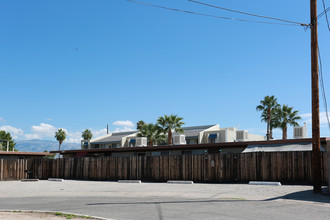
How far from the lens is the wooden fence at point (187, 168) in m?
21.5

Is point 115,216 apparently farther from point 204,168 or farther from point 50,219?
point 204,168

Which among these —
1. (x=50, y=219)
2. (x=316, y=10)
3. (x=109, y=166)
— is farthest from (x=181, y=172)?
(x=50, y=219)

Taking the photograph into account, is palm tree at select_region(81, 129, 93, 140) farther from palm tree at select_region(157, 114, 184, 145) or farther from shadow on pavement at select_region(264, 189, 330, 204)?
shadow on pavement at select_region(264, 189, 330, 204)

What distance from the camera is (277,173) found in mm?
21969

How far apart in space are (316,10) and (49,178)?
83.9 feet

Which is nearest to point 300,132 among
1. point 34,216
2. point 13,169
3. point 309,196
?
point 309,196

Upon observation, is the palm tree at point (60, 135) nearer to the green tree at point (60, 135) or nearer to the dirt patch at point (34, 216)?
the green tree at point (60, 135)

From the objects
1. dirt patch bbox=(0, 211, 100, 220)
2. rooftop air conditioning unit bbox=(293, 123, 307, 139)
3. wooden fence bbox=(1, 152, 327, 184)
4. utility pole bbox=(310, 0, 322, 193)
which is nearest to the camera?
dirt patch bbox=(0, 211, 100, 220)

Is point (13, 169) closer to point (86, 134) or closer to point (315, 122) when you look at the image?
point (315, 122)

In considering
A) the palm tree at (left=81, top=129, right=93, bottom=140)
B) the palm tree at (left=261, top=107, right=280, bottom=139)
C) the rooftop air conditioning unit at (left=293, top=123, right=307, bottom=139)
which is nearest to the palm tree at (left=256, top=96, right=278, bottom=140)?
the palm tree at (left=261, top=107, right=280, bottom=139)

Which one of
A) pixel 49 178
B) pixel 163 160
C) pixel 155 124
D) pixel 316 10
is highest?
pixel 316 10

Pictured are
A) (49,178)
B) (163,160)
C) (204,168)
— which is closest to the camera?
(204,168)

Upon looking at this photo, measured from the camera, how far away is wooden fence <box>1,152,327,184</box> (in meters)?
21.5

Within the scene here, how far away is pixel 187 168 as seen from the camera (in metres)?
25.6
